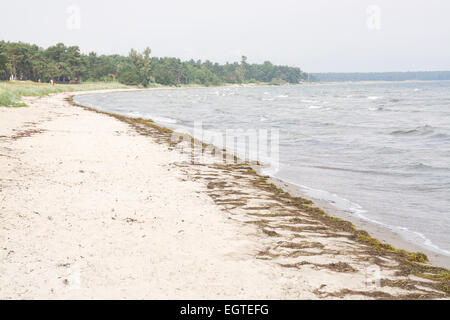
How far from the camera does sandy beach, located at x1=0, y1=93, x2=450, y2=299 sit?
4445 mm

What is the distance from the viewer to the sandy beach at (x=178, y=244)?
175 inches

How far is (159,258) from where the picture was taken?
5.18m

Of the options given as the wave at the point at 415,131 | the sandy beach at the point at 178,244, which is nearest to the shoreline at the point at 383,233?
the sandy beach at the point at 178,244

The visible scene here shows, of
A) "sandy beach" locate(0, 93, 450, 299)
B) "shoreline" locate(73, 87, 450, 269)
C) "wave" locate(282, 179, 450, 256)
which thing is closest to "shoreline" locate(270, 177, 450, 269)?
"shoreline" locate(73, 87, 450, 269)

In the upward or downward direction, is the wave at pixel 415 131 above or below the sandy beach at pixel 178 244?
above

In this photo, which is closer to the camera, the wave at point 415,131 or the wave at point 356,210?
the wave at point 356,210

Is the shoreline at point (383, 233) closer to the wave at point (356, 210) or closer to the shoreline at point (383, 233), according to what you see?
the shoreline at point (383, 233)

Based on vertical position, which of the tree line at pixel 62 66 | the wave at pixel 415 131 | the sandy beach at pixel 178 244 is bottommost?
the sandy beach at pixel 178 244

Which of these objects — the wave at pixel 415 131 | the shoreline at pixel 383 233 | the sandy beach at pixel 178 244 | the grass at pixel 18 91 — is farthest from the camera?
the grass at pixel 18 91

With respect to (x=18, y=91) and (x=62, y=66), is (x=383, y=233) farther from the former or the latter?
(x=62, y=66)

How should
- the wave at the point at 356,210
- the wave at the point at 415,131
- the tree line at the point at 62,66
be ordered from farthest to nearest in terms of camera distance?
the tree line at the point at 62,66
the wave at the point at 415,131
the wave at the point at 356,210

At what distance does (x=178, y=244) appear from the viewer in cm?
569
